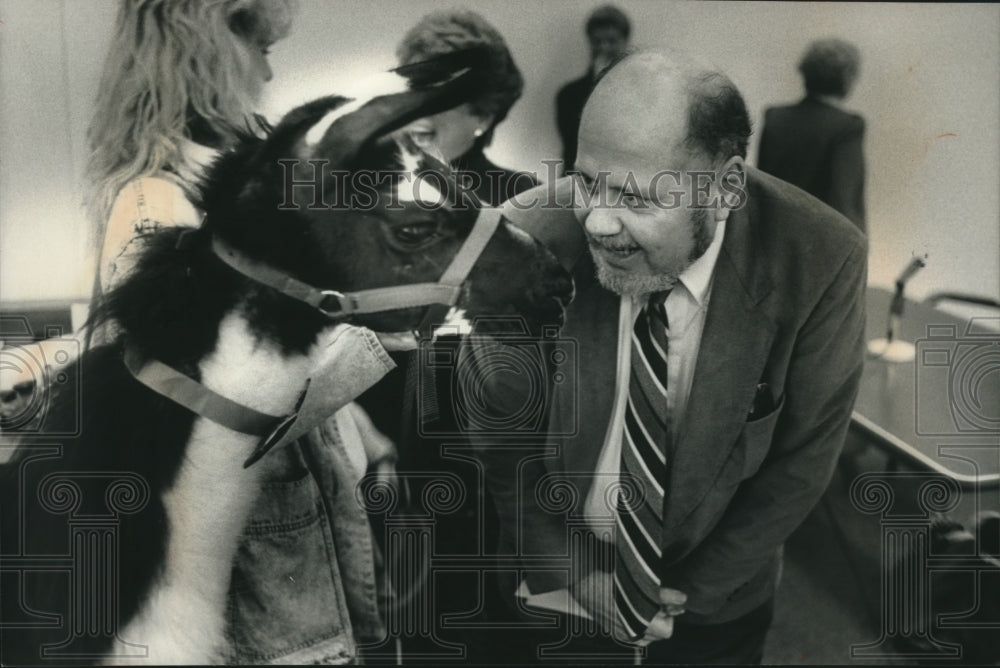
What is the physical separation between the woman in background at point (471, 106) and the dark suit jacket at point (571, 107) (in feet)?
0.31

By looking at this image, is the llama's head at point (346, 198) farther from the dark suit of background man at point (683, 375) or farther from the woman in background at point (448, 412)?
the dark suit of background man at point (683, 375)

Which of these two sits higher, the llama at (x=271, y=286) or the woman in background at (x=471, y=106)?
the woman in background at (x=471, y=106)

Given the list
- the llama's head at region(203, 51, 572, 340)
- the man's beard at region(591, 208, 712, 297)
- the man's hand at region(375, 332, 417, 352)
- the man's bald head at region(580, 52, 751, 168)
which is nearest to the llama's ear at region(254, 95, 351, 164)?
the llama's head at region(203, 51, 572, 340)

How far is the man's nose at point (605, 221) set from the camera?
6.22 ft

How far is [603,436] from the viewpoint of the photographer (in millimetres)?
2031

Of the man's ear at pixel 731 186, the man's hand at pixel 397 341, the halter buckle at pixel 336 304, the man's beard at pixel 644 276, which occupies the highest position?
the man's ear at pixel 731 186

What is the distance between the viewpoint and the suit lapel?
6.37ft

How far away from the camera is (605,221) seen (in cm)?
190

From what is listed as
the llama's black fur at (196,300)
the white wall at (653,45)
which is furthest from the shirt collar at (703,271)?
the llama's black fur at (196,300)

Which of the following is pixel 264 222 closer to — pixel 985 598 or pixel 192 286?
pixel 192 286

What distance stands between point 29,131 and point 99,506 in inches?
33.1

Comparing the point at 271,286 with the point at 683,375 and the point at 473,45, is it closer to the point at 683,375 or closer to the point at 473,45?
the point at 473,45

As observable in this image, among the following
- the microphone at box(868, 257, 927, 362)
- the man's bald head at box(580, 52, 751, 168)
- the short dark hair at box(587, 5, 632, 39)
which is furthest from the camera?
the microphone at box(868, 257, 927, 362)

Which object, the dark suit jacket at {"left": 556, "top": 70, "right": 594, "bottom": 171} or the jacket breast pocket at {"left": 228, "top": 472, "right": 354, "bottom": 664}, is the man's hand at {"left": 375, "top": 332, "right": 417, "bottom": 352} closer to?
the jacket breast pocket at {"left": 228, "top": 472, "right": 354, "bottom": 664}
